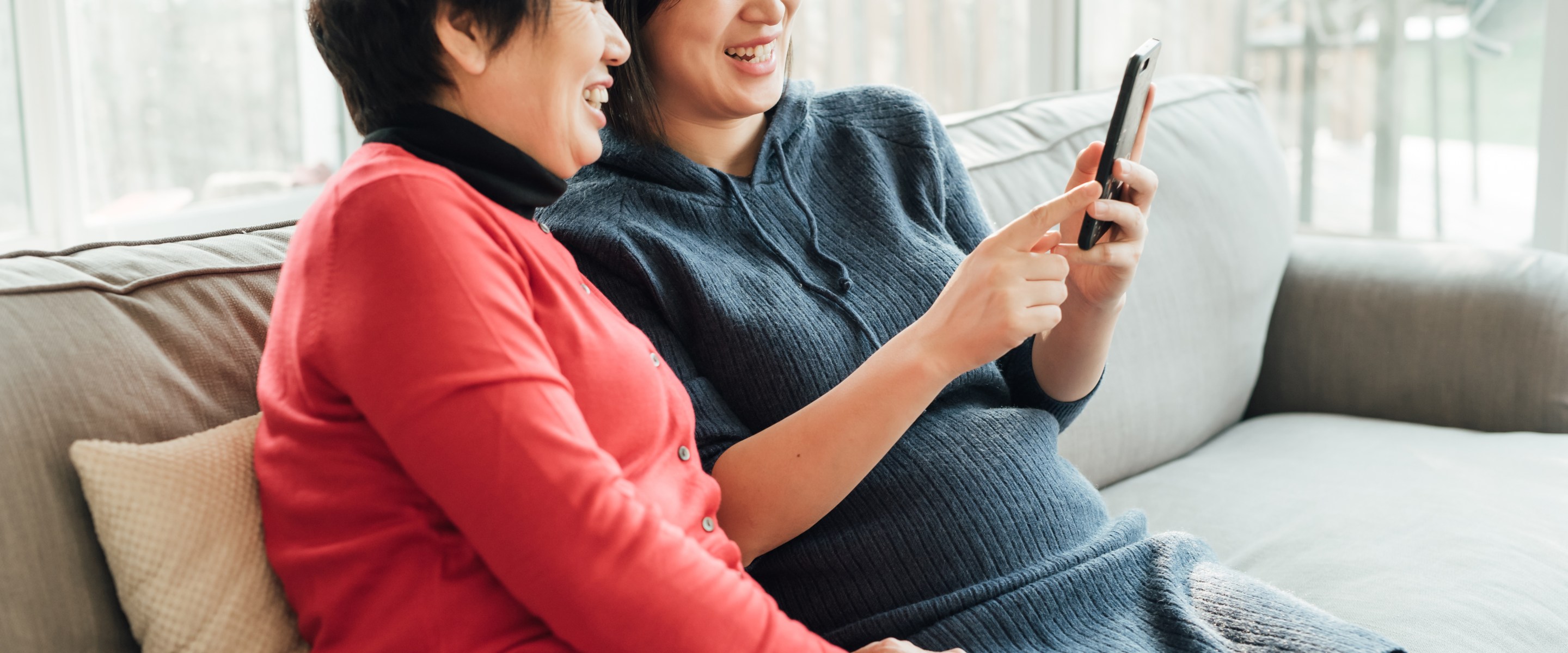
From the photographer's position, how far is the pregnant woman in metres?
1.04

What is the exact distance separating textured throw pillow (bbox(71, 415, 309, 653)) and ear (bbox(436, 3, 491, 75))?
36 centimetres

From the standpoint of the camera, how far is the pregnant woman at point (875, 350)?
1042 mm

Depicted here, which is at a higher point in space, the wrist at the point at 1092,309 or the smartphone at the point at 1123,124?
the smartphone at the point at 1123,124

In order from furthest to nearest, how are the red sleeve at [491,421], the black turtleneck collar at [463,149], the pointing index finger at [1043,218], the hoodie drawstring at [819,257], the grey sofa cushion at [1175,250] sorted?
the grey sofa cushion at [1175,250]
the hoodie drawstring at [819,257]
the pointing index finger at [1043,218]
the black turtleneck collar at [463,149]
the red sleeve at [491,421]

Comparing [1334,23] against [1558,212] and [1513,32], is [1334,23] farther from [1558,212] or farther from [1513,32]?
[1558,212]

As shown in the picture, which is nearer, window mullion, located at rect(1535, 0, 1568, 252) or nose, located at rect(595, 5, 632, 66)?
nose, located at rect(595, 5, 632, 66)

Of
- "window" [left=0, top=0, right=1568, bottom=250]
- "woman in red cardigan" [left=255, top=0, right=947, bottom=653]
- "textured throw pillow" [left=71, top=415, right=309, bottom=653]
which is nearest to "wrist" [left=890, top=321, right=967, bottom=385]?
"woman in red cardigan" [left=255, top=0, right=947, bottom=653]

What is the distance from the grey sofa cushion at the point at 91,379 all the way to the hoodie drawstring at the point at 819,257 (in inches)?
17.9

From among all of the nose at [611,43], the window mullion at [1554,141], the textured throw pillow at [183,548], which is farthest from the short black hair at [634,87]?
the window mullion at [1554,141]

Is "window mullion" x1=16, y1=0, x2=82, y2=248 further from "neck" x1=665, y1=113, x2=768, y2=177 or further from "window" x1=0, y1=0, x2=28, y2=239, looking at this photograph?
"neck" x1=665, y1=113, x2=768, y2=177

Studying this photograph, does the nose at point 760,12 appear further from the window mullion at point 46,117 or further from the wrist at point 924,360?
the window mullion at point 46,117

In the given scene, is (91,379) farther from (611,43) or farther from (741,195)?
(741,195)

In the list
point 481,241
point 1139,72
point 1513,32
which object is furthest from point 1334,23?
point 481,241

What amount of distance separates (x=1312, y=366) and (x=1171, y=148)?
0.43m
